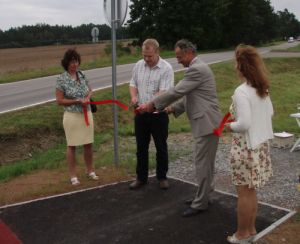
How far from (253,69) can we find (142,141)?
96.6 inches

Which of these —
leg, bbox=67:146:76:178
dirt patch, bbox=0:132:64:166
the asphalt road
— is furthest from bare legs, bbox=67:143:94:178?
the asphalt road

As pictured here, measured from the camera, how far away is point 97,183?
654 centimetres

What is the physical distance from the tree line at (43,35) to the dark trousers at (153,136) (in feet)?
211

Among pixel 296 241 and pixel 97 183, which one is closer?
pixel 296 241

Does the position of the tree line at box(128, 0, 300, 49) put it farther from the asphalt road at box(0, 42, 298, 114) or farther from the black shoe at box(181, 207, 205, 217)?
the black shoe at box(181, 207, 205, 217)

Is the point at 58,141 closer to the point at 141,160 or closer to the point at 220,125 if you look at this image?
the point at 141,160

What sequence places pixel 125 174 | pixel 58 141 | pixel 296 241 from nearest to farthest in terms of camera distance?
pixel 296 241
pixel 125 174
pixel 58 141

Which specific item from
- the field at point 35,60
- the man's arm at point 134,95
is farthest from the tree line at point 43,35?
the man's arm at point 134,95

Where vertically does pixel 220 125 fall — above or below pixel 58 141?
above

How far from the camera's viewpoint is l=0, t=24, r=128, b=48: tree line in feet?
236

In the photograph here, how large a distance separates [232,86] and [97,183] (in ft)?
40.8

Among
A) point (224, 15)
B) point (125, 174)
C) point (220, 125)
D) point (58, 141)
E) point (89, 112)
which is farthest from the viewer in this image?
point (224, 15)

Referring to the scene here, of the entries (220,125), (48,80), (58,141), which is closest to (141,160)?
(220,125)

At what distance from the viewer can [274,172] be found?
700 centimetres
